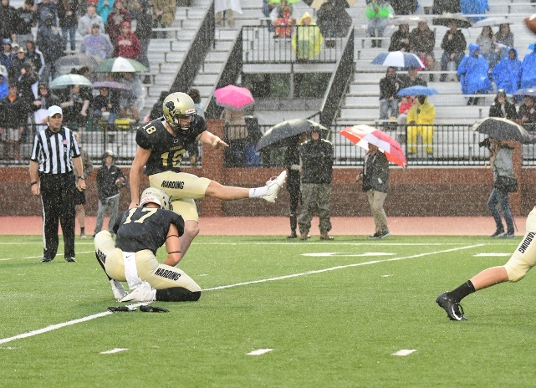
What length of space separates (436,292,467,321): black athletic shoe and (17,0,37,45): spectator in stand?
2755 cm

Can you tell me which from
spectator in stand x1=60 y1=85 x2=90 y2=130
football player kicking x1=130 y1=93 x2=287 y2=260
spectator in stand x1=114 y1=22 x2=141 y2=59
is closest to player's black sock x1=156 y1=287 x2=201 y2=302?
football player kicking x1=130 y1=93 x2=287 y2=260

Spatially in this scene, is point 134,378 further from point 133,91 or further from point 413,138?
point 133,91

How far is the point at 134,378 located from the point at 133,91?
2697 cm

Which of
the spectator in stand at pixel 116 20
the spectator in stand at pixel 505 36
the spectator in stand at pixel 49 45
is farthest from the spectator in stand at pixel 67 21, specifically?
the spectator in stand at pixel 505 36

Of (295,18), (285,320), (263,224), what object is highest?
(295,18)

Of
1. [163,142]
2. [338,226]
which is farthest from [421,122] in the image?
[163,142]

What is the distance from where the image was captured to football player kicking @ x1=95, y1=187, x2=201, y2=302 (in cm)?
1161

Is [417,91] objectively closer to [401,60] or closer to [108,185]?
[401,60]

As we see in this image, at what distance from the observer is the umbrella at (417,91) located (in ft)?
103

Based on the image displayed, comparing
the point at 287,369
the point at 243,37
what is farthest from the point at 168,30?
the point at 287,369

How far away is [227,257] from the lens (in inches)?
752

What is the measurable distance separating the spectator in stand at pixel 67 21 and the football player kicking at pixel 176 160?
79.2 ft

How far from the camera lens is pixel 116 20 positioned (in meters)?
→ 36.1

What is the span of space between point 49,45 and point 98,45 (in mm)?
1296
